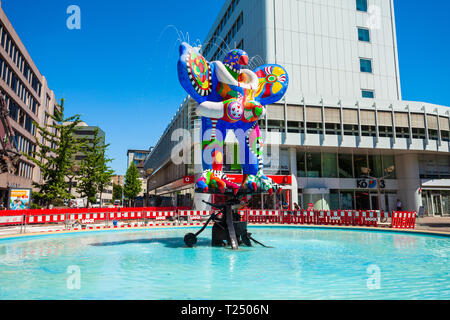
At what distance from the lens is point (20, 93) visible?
35969mm

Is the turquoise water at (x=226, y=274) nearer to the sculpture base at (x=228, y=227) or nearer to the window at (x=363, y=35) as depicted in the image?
the sculpture base at (x=228, y=227)

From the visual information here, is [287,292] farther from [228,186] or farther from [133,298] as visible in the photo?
[228,186]

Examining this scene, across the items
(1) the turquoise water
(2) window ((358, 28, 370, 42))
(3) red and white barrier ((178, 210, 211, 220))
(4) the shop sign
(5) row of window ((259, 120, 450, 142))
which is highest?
(2) window ((358, 28, 370, 42))

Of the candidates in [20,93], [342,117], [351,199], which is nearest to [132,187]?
[20,93]

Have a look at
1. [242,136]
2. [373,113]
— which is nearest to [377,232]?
[242,136]

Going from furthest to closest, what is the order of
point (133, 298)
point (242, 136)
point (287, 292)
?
point (242, 136) → point (287, 292) → point (133, 298)

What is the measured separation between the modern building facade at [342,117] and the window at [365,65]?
0.12 m

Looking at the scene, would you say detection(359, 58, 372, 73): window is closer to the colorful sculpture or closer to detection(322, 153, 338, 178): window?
detection(322, 153, 338, 178): window

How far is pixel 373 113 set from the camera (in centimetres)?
3036

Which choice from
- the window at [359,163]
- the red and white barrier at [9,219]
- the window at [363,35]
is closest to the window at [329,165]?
the window at [359,163]

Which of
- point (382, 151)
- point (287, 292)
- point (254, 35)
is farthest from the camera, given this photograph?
point (254, 35)

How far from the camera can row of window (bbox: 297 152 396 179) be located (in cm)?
3080

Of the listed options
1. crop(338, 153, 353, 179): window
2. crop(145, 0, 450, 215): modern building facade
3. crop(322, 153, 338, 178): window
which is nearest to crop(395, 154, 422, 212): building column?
crop(145, 0, 450, 215): modern building facade
